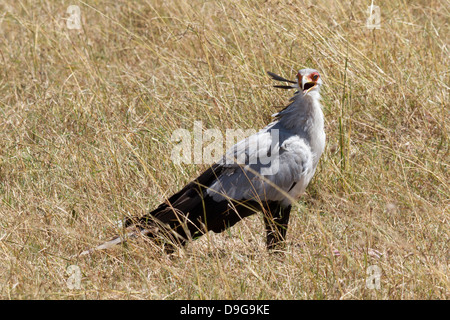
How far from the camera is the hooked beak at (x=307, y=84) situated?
3.89m

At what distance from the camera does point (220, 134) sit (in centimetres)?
481

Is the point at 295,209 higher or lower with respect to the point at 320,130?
lower

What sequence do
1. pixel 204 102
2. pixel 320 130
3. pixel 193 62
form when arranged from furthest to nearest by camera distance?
1. pixel 193 62
2. pixel 204 102
3. pixel 320 130

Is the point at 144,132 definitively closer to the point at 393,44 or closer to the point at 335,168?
the point at 335,168

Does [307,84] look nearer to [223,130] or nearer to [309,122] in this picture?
[309,122]

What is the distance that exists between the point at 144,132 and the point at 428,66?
7.08 ft

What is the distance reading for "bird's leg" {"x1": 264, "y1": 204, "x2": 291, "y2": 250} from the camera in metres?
3.82

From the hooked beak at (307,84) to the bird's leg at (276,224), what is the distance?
653mm

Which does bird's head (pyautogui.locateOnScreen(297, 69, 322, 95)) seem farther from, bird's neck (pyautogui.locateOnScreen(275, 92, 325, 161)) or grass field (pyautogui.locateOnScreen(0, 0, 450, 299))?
grass field (pyautogui.locateOnScreen(0, 0, 450, 299))

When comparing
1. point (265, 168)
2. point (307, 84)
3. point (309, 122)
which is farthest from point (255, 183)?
point (307, 84)

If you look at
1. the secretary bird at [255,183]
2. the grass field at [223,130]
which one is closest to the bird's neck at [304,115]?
the secretary bird at [255,183]

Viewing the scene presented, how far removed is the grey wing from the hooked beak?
262 millimetres

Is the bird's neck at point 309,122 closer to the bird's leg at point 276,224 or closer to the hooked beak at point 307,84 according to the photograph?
the hooked beak at point 307,84
